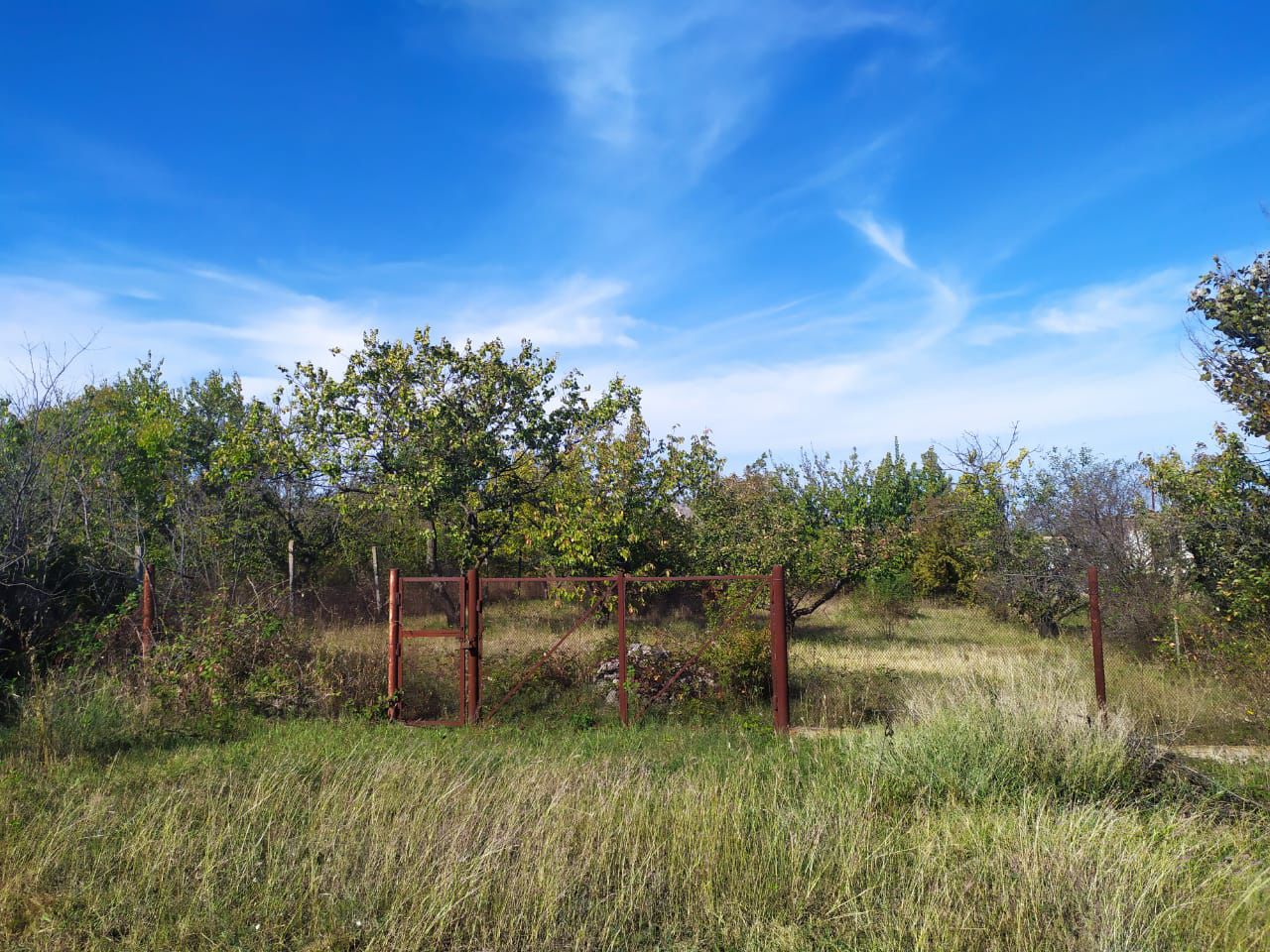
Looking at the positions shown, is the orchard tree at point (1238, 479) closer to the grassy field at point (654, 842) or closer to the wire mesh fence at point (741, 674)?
the wire mesh fence at point (741, 674)

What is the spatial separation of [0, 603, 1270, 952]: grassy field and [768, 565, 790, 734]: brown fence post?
0.94 meters

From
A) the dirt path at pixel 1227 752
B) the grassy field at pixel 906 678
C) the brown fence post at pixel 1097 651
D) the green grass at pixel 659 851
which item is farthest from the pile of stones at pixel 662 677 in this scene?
the dirt path at pixel 1227 752

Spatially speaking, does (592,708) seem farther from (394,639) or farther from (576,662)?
(394,639)

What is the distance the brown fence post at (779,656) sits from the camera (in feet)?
27.8

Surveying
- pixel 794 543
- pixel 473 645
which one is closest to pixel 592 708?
pixel 473 645

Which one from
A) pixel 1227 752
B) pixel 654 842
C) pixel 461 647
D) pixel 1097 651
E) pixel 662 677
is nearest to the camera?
Answer: pixel 654 842

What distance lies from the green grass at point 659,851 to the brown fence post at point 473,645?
92.0 inches

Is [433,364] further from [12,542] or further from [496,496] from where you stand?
[12,542]

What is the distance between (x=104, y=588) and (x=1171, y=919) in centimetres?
1235

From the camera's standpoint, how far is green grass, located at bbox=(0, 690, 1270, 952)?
3947 millimetres

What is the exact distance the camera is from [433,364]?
1517cm

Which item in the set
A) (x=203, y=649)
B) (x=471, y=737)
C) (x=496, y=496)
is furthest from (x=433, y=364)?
(x=471, y=737)

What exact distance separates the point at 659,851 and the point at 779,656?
4.08 metres

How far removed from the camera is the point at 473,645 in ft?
30.0
